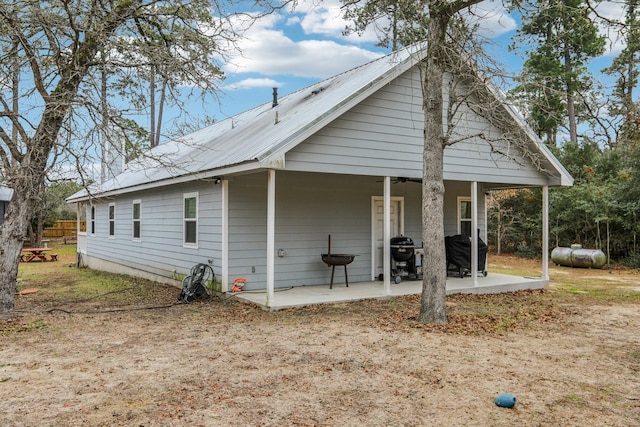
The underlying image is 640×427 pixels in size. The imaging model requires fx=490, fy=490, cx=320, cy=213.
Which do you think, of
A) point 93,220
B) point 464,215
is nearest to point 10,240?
point 464,215

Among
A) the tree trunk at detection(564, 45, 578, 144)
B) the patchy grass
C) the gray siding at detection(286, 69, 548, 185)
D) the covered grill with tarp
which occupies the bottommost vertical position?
the patchy grass

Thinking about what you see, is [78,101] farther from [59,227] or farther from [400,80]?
[59,227]

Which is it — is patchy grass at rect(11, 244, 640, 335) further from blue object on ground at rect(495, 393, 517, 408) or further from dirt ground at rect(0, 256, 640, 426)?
blue object on ground at rect(495, 393, 517, 408)

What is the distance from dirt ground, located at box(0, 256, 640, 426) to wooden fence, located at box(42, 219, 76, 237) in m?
26.3

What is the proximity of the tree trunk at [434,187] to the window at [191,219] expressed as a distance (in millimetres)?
5188

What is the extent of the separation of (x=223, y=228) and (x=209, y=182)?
122 centimetres

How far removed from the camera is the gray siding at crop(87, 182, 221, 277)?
9.75m

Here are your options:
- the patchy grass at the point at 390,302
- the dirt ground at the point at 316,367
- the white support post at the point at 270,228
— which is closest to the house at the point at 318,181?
the white support post at the point at 270,228

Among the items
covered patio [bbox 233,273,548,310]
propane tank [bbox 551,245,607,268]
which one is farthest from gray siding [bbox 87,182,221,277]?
propane tank [bbox 551,245,607,268]

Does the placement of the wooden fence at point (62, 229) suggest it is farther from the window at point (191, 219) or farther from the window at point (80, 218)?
the window at point (191, 219)

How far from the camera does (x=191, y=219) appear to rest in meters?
10.5

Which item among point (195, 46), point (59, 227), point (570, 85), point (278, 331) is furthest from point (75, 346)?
point (59, 227)

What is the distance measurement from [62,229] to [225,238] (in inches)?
1090

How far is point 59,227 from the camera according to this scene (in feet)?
106
